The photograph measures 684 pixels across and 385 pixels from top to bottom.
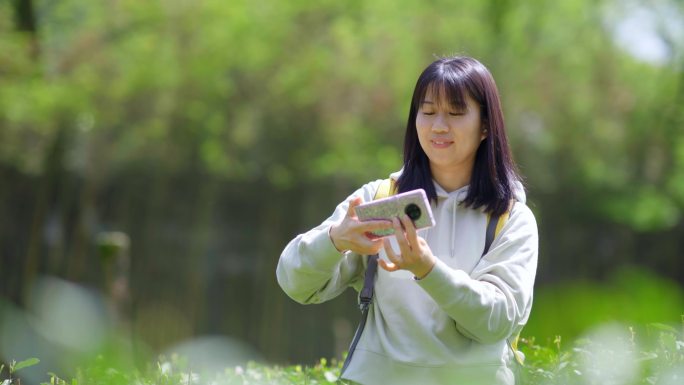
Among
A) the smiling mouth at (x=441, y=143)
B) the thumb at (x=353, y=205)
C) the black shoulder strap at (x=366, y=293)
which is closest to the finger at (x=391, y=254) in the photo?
the thumb at (x=353, y=205)

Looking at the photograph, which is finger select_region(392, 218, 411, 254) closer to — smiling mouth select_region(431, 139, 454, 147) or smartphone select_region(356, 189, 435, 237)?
smartphone select_region(356, 189, 435, 237)

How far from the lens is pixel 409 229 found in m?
1.94

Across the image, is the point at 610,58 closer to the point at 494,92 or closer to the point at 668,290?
the point at 494,92

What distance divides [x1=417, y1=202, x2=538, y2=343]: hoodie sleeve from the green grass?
0.11 metres

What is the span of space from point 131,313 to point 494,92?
31.3 feet

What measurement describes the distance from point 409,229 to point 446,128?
0.41 m

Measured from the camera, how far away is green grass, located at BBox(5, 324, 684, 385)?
4.29 ft

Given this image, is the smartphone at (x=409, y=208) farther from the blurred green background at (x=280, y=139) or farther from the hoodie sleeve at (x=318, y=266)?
the blurred green background at (x=280, y=139)

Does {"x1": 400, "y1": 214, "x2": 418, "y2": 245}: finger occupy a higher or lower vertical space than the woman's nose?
lower

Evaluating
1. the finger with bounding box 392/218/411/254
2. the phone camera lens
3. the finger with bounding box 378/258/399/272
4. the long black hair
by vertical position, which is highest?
the long black hair

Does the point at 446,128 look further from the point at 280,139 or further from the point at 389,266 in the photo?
the point at 280,139

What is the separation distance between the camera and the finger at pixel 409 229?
6.32 ft

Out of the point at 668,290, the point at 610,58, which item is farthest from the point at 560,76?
the point at 668,290

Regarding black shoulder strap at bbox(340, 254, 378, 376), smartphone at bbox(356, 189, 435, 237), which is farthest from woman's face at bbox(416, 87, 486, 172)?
smartphone at bbox(356, 189, 435, 237)
